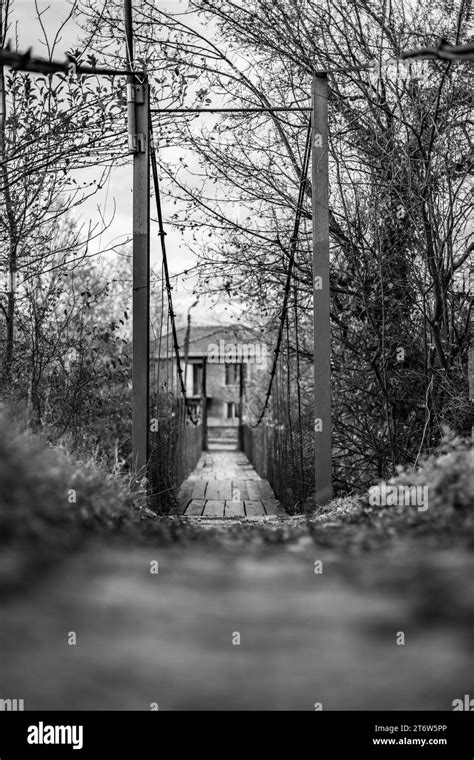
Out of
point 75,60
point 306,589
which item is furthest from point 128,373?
point 306,589

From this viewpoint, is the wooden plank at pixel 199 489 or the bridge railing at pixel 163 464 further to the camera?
the wooden plank at pixel 199 489

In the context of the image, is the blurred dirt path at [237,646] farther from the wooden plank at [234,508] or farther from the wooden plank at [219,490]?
the wooden plank at [219,490]

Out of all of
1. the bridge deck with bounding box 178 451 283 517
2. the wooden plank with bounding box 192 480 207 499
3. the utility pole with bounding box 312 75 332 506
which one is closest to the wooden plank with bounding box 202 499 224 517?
the bridge deck with bounding box 178 451 283 517

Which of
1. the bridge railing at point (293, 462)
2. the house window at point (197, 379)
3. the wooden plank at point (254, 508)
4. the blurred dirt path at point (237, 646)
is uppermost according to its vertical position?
the house window at point (197, 379)

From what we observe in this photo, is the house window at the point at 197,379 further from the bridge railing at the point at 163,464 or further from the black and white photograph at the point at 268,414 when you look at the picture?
the bridge railing at the point at 163,464

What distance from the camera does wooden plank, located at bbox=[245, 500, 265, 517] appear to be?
4.92 meters

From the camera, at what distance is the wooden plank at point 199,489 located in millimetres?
6219

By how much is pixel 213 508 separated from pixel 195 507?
124 millimetres

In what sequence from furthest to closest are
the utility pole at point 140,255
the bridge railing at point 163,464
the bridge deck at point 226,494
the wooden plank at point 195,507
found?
1. the bridge deck at point 226,494
2. the wooden plank at point 195,507
3. the bridge railing at point 163,464
4. the utility pole at point 140,255

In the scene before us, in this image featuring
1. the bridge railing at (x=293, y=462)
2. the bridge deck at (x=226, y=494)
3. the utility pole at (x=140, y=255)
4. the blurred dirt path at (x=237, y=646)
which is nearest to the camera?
the blurred dirt path at (x=237, y=646)

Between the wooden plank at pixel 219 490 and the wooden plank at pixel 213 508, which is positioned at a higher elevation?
the wooden plank at pixel 213 508

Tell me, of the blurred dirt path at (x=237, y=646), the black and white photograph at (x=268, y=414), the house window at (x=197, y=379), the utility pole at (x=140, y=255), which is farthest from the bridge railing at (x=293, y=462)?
the house window at (x=197, y=379)
